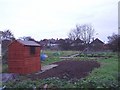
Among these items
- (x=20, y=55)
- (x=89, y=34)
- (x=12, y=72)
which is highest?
(x=89, y=34)

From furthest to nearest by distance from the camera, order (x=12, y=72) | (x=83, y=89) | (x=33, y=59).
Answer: (x=33, y=59)
(x=12, y=72)
(x=83, y=89)

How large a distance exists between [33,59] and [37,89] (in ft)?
30.1

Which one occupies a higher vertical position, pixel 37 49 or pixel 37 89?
pixel 37 49

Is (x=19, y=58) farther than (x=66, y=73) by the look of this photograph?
Yes

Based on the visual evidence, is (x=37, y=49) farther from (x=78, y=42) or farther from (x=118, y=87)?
(x=78, y=42)

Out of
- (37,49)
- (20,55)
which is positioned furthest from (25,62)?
(37,49)

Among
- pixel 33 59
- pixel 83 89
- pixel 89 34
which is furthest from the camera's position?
pixel 89 34

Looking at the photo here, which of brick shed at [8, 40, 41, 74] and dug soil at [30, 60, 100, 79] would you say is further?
brick shed at [8, 40, 41, 74]

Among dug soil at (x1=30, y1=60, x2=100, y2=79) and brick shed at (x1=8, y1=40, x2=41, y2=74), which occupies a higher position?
brick shed at (x1=8, y1=40, x2=41, y2=74)

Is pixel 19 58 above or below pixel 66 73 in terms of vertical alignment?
above

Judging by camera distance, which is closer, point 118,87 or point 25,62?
point 118,87

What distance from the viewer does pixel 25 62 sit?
52.8ft

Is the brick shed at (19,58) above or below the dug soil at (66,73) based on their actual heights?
above

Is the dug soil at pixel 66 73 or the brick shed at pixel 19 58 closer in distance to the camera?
the dug soil at pixel 66 73
